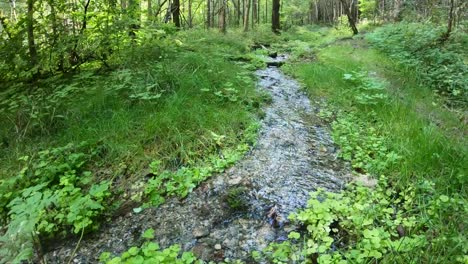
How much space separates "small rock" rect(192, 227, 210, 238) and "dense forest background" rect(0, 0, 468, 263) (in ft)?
0.56

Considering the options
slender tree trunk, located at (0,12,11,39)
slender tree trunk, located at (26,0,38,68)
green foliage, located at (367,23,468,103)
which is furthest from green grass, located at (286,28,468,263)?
slender tree trunk, located at (0,12,11,39)

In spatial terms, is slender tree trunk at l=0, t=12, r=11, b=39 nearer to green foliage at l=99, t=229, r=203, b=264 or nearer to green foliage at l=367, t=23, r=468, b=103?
green foliage at l=99, t=229, r=203, b=264

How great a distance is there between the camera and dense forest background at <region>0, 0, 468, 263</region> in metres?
2.48

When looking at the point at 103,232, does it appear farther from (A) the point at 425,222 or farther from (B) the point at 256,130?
(A) the point at 425,222

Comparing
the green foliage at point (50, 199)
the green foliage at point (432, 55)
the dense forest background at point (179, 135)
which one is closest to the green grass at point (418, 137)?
the dense forest background at point (179, 135)

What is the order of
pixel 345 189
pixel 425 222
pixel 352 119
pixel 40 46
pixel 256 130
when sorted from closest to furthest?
pixel 425 222 < pixel 345 189 < pixel 256 130 < pixel 352 119 < pixel 40 46

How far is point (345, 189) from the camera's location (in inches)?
124

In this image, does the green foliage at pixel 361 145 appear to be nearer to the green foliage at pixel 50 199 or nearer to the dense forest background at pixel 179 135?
the dense forest background at pixel 179 135

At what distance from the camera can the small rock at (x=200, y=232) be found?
9.02 feet

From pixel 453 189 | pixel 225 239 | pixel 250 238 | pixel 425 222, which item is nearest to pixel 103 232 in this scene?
pixel 225 239

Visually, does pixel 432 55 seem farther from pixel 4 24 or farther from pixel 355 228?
pixel 4 24

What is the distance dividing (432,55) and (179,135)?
6552 millimetres

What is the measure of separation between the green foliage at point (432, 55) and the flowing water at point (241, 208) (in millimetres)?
3827

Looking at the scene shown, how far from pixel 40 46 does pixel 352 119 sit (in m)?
5.11
